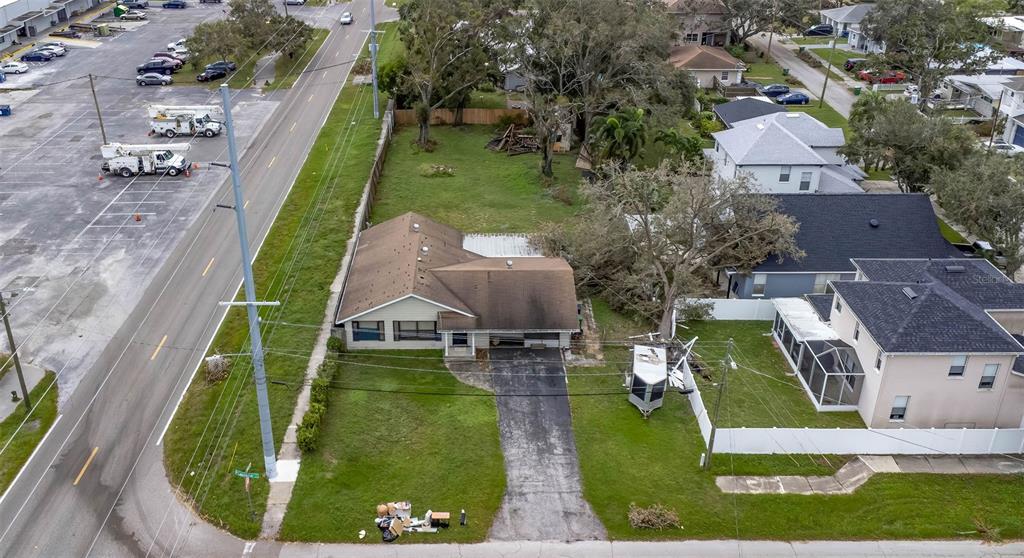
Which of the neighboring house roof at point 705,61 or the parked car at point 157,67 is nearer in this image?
the parked car at point 157,67

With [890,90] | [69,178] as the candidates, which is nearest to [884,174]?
[890,90]

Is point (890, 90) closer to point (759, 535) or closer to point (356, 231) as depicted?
point (356, 231)

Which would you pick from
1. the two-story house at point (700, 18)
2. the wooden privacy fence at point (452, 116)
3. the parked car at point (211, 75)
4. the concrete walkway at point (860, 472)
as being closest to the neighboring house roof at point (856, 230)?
the concrete walkway at point (860, 472)

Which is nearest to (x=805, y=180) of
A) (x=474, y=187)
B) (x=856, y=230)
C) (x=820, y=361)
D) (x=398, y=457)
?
(x=856, y=230)

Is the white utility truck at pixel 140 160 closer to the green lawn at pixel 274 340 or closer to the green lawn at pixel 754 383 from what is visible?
the green lawn at pixel 274 340

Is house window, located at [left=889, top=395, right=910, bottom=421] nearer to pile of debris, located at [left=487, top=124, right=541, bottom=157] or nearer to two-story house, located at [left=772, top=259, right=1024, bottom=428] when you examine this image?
two-story house, located at [left=772, top=259, right=1024, bottom=428]

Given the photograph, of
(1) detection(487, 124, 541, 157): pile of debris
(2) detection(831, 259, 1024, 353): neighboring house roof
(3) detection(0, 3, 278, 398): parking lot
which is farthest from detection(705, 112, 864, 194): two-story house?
(3) detection(0, 3, 278, 398): parking lot
